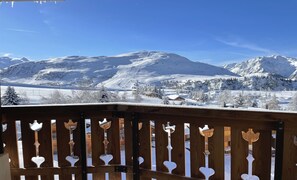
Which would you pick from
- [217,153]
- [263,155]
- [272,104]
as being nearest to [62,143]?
[217,153]

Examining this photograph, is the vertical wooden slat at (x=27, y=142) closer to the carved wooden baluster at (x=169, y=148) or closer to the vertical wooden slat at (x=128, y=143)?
the vertical wooden slat at (x=128, y=143)

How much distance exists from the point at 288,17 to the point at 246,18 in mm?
1908

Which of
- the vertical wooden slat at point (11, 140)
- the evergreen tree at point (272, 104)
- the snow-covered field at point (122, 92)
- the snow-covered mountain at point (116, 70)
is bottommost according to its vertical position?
the evergreen tree at point (272, 104)

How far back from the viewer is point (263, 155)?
4.77 ft

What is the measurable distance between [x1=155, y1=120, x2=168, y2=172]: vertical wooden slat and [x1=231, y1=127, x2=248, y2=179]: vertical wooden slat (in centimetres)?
45

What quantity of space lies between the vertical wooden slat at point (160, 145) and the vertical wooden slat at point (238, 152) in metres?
0.45

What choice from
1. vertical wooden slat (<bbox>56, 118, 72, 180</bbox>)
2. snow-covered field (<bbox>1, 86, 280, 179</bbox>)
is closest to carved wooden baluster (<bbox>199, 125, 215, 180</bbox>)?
snow-covered field (<bbox>1, 86, 280, 179</bbox>)

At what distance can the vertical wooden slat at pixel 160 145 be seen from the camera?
5.56 ft

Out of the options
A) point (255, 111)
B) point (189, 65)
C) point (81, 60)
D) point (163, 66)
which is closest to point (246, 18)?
point (189, 65)

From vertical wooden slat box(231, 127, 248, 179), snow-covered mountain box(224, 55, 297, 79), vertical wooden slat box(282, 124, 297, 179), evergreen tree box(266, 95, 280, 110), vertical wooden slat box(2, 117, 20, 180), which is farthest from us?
snow-covered mountain box(224, 55, 297, 79)

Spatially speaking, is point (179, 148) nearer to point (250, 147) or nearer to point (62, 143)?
point (250, 147)

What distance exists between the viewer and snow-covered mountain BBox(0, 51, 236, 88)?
10656mm

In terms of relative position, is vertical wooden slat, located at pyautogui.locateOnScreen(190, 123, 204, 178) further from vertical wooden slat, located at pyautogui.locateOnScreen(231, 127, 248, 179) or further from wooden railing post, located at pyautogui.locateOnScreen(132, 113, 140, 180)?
wooden railing post, located at pyautogui.locateOnScreen(132, 113, 140, 180)

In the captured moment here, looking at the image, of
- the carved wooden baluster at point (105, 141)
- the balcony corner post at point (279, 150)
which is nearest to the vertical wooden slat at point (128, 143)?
the carved wooden baluster at point (105, 141)
